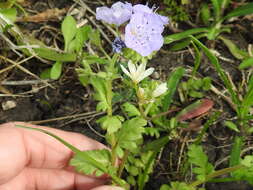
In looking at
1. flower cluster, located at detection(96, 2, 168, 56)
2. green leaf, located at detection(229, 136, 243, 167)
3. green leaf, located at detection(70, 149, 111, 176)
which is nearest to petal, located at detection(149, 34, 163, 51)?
flower cluster, located at detection(96, 2, 168, 56)

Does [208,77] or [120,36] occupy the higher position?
[120,36]

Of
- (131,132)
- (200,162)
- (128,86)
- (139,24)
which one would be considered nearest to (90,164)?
(131,132)

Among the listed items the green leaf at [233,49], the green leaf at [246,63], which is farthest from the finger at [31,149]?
the green leaf at [233,49]

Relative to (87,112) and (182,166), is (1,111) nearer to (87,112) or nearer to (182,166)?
(87,112)

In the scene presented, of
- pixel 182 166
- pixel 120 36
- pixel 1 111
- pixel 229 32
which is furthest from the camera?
pixel 229 32

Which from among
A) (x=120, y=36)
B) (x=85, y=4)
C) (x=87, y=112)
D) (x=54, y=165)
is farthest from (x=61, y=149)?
(x=85, y=4)

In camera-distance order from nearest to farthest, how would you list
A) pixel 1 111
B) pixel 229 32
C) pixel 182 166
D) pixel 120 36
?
pixel 120 36
pixel 182 166
pixel 1 111
pixel 229 32

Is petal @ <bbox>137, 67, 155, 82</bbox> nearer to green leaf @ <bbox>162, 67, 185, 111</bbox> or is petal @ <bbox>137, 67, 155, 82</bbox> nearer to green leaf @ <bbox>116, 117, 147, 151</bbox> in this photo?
green leaf @ <bbox>116, 117, 147, 151</bbox>

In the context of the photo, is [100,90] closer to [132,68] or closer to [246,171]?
[132,68]
